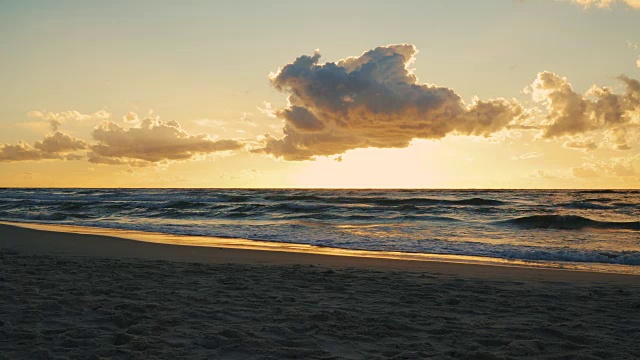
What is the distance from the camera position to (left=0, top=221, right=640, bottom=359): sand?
4840 mm

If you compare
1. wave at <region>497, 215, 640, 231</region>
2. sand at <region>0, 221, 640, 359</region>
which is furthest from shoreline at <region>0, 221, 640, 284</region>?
wave at <region>497, 215, 640, 231</region>

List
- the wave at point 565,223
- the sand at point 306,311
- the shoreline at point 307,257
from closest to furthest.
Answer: the sand at point 306,311
the shoreline at point 307,257
the wave at point 565,223

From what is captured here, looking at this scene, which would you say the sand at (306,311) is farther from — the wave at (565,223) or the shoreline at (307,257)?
the wave at (565,223)

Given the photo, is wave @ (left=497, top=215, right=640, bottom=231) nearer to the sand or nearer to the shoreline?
the shoreline

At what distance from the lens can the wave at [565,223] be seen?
24359 mm

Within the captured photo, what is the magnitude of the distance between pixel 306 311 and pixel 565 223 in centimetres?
2426

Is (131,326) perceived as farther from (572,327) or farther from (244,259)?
(244,259)

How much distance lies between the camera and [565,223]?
26.4 m

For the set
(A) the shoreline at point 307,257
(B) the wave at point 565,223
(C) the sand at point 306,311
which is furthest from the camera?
(B) the wave at point 565,223

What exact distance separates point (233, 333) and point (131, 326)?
3.90 ft

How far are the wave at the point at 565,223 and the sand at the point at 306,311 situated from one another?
15747 millimetres

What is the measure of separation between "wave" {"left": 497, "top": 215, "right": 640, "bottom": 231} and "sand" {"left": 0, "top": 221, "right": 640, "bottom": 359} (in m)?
15.7

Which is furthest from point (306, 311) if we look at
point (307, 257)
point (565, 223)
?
point (565, 223)

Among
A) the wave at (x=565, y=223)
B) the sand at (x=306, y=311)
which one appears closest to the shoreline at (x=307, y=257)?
the sand at (x=306, y=311)
